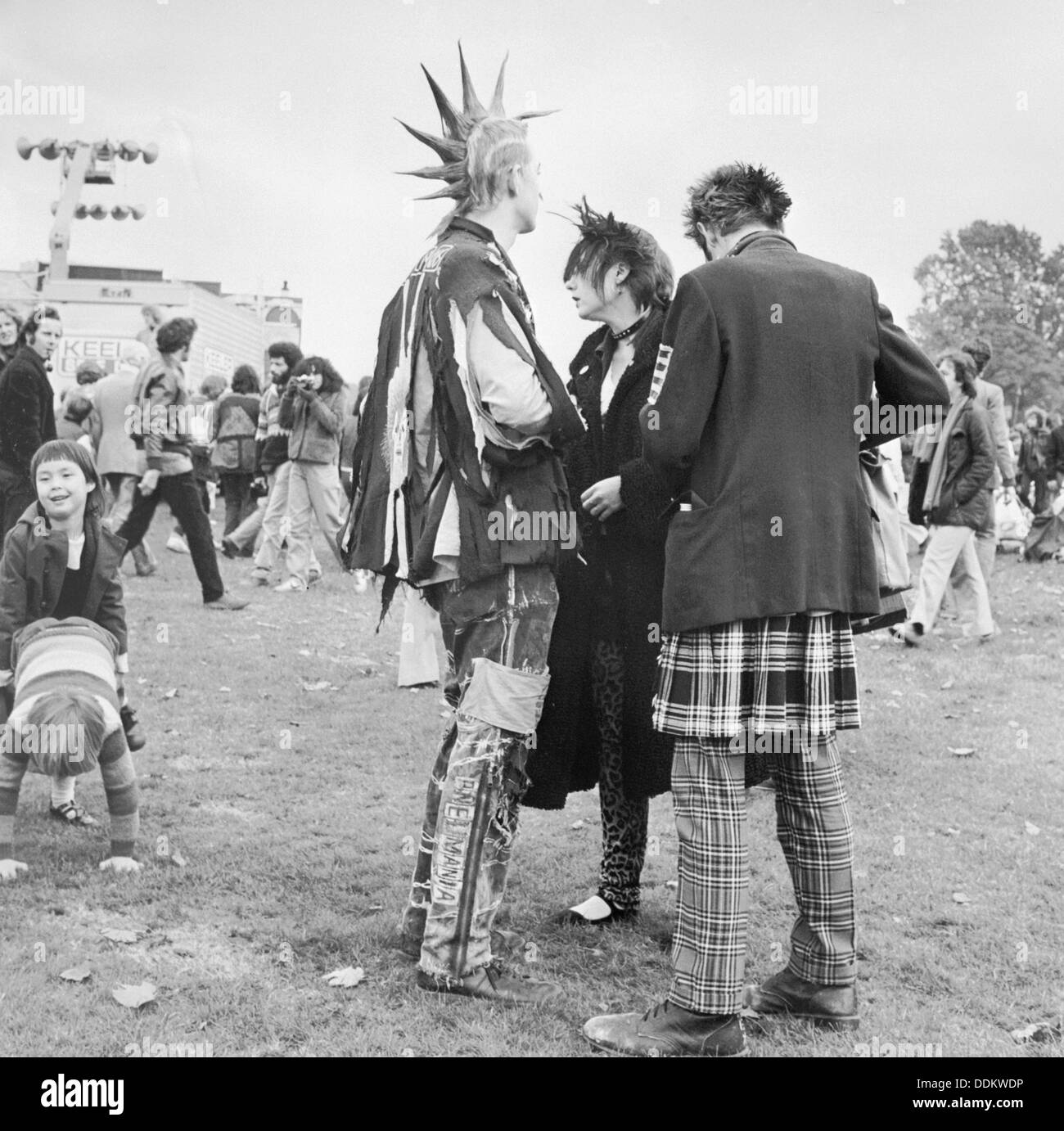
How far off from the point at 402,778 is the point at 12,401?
3.28m

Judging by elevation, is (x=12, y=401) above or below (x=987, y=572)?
above

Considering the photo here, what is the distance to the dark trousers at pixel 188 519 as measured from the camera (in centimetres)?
920

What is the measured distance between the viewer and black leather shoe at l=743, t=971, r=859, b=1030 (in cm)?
318

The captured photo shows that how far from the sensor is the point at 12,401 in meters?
7.00

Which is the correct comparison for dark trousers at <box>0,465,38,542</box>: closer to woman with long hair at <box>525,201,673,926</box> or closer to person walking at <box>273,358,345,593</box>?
person walking at <box>273,358,345,593</box>

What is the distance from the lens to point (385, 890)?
4188 mm

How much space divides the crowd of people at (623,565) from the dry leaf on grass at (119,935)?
19.6 inches

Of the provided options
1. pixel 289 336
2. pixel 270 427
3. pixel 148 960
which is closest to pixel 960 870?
pixel 148 960

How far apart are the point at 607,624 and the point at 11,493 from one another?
4639 millimetres

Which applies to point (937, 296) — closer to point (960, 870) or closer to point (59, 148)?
point (59, 148)

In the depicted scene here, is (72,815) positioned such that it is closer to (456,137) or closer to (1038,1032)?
(456,137)

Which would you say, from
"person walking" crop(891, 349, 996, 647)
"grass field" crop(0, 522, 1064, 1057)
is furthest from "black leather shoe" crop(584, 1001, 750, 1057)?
"person walking" crop(891, 349, 996, 647)

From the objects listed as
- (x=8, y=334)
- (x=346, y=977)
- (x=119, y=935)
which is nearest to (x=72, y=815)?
(x=119, y=935)
